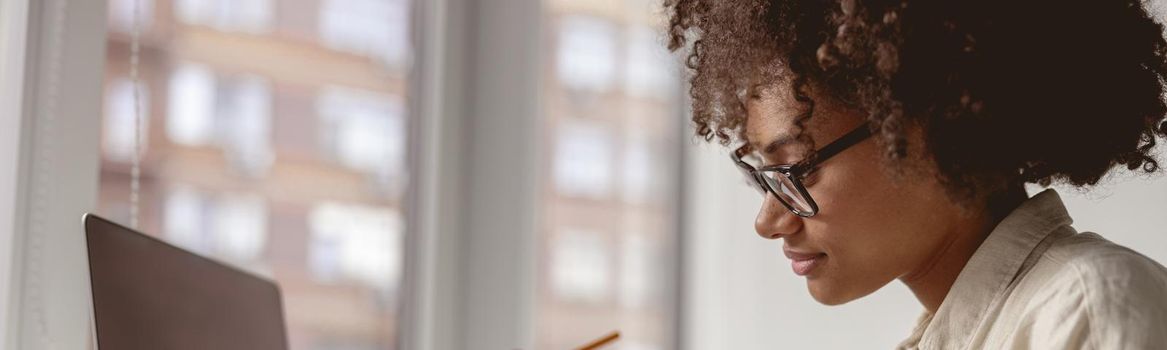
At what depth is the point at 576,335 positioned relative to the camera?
2336 mm

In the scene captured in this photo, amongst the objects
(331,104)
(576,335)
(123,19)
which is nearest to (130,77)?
(123,19)

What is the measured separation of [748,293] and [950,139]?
98 centimetres

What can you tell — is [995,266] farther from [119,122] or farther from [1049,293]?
[119,122]

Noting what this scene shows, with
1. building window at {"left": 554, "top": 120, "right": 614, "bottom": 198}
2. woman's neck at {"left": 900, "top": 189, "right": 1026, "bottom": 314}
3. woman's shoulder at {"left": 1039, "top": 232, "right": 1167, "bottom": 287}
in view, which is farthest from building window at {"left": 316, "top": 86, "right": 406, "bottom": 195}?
woman's shoulder at {"left": 1039, "top": 232, "right": 1167, "bottom": 287}

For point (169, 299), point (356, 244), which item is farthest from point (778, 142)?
point (356, 244)

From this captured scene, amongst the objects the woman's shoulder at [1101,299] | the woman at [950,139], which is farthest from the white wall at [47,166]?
the woman's shoulder at [1101,299]

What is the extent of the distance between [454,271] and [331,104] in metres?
0.37

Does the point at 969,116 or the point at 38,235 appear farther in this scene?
the point at 38,235

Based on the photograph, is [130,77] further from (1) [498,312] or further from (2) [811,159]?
(2) [811,159]

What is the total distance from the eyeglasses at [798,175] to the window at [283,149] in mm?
832

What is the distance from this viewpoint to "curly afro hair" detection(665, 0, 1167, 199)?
1069 millimetres

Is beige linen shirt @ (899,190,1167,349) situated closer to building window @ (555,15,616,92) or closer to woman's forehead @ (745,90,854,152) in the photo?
woman's forehead @ (745,90,854,152)

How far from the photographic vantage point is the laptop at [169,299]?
3.84 feet

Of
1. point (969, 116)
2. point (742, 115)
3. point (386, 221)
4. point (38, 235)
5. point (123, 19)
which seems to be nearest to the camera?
point (969, 116)
